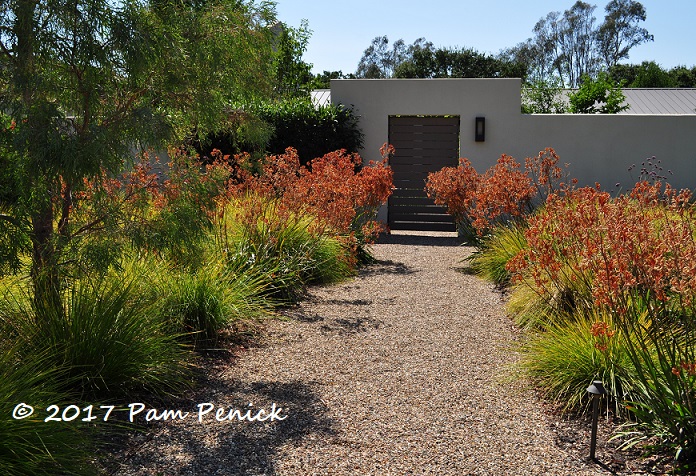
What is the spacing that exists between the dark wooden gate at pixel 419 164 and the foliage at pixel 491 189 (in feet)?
9.27

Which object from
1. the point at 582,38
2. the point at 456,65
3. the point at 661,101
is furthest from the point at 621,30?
the point at 661,101

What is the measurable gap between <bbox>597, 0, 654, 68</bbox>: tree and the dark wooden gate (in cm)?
4571

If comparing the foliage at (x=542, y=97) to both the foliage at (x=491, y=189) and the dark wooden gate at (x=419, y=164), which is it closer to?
the dark wooden gate at (x=419, y=164)

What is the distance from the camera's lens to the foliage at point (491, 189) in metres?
8.66

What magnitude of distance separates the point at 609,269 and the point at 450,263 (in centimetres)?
614

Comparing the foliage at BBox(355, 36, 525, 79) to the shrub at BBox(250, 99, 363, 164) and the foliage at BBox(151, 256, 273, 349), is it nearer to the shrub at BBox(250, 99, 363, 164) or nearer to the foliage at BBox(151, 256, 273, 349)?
the shrub at BBox(250, 99, 363, 164)

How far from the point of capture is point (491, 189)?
348 inches

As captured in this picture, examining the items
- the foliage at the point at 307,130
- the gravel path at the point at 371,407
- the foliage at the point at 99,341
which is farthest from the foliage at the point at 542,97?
the foliage at the point at 99,341

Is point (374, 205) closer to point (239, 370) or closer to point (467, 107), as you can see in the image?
point (467, 107)

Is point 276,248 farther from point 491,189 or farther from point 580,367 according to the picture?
point 580,367

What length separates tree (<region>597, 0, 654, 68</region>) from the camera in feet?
178

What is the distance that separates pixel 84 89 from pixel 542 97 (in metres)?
17.0

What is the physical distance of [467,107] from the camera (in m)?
13.3

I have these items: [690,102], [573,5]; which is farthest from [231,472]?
[573,5]
